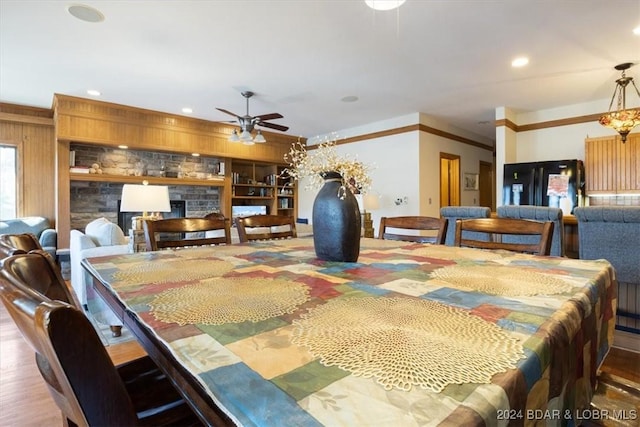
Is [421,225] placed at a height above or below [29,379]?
above

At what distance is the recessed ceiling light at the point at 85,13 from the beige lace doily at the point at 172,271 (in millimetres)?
2432

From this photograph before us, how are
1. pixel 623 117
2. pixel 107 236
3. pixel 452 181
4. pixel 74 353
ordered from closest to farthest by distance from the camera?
pixel 74 353
pixel 107 236
pixel 623 117
pixel 452 181

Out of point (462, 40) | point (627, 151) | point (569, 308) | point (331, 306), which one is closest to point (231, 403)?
point (331, 306)

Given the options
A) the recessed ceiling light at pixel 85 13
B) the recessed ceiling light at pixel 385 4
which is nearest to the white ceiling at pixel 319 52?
the recessed ceiling light at pixel 85 13

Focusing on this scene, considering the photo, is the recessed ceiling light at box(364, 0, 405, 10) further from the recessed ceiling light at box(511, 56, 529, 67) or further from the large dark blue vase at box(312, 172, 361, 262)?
the recessed ceiling light at box(511, 56, 529, 67)

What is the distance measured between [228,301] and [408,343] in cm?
45

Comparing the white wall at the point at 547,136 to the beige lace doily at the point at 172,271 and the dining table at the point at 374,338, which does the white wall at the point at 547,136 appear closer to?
the dining table at the point at 374,338

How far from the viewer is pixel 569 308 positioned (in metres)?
0.70

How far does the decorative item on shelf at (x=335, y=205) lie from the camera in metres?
1.29

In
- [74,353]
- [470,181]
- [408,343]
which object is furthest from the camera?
[470,181]

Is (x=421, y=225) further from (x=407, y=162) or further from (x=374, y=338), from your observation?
(x=407, y=162)

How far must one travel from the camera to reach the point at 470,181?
22.0ft

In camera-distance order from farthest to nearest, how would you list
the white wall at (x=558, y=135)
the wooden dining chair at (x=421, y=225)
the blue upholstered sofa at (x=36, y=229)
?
the white wall at (x=558, y=135)
the blue upholstered sofa at (x=36, y=229)
the wooden dining chair at (x=421, y=225)

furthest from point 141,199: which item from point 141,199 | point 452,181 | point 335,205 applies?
point 452,181
